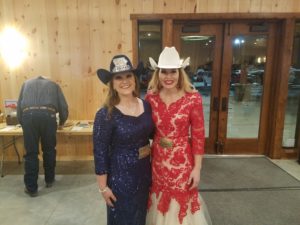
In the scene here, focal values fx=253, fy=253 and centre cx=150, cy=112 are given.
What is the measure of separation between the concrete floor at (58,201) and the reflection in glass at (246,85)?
0.85 meters

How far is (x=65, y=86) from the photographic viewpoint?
3637mm

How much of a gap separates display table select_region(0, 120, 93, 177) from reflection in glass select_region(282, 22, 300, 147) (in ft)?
9.53

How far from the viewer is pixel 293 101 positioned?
390 cm

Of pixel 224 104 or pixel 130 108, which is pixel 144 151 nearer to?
pixel 130 108

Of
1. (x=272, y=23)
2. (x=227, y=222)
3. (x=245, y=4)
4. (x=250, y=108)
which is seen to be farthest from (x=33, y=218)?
(x=272, y=23)

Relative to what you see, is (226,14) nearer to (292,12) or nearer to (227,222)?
(292,12)

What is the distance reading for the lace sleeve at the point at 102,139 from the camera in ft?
4.72

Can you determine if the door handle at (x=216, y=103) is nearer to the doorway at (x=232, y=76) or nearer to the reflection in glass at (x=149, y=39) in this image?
the doorway at (x=232, y=76)

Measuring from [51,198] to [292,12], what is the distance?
3.86 meters

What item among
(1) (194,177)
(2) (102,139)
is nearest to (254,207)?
(1) (194,177)

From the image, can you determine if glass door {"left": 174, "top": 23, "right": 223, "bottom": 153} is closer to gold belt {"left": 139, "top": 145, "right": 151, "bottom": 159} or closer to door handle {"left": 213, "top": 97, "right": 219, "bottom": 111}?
door handle {"left": 213, "top": 97, "right": 219, "bottom": 111}

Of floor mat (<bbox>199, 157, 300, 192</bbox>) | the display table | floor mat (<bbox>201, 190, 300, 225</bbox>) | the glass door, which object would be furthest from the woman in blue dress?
the glass door

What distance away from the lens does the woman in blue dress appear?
146 centimetres

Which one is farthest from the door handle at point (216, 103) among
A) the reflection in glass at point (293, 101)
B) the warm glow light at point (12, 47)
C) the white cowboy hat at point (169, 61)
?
the warm glow light at point (12, 47)
